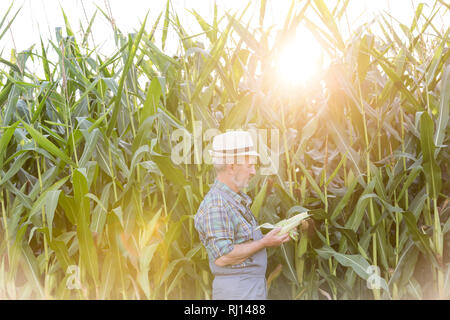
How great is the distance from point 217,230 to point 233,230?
79mm

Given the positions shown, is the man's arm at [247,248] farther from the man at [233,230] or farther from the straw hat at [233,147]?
the straw hat at [233,147]

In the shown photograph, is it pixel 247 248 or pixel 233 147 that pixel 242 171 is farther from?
pixel 247 248

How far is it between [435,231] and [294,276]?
602mm

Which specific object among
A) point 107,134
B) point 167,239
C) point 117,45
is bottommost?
point 167,239

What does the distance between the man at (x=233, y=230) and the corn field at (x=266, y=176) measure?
238 millimetres

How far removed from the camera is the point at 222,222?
4.90 ft

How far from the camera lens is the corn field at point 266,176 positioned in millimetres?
1787

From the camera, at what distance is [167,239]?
1.83 metres

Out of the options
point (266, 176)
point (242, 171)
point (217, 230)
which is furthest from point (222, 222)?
point (266, 176)

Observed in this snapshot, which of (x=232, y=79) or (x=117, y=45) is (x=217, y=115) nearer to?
(x=232, y=79)

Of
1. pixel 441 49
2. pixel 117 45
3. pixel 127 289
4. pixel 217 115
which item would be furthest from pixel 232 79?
pixel 127 289

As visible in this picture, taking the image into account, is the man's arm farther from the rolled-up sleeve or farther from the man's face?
the man's face

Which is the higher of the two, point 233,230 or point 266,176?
point 266,176

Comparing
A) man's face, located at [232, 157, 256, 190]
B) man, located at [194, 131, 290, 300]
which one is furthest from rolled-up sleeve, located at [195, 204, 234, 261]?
man's face, located at [232, 157, 256, 190]
